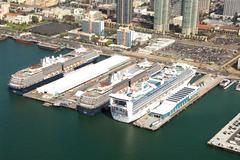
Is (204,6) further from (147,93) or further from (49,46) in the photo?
(147,93)

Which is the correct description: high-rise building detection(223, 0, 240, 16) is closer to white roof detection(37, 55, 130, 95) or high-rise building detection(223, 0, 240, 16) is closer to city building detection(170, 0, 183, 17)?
city building detection(170, 0, 183, 17)

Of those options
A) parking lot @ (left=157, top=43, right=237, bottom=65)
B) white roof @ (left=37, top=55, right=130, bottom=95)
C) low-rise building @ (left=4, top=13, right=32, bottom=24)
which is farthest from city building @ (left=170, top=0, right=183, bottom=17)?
white roof @ (left=37, top=55, right=130, bottom=95)

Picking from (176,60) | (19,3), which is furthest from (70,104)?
(19,3)

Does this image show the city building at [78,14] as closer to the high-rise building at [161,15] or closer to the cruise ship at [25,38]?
the cruise ship at [25,38]

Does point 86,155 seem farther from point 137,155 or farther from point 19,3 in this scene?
point 19,3

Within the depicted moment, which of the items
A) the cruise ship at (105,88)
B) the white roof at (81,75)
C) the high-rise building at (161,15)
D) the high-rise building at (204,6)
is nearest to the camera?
the cruise ship at (105,88)

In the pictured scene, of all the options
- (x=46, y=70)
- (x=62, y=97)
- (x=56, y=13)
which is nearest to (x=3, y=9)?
(x=56, y=13)

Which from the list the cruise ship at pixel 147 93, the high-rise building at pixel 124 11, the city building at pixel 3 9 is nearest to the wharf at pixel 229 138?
the cruise ship at pixel 147 93
